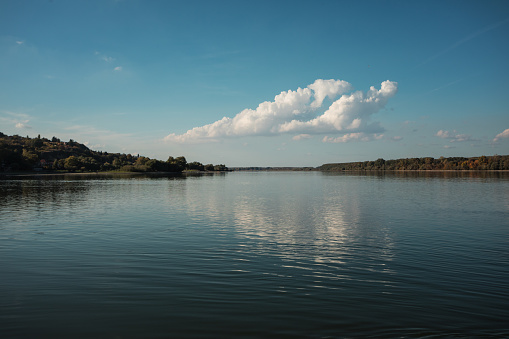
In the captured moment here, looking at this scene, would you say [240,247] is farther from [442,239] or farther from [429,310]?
[442,239]

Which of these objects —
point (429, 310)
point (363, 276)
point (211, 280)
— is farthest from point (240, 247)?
point (429, 310)

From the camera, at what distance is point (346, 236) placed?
2450 centimetres

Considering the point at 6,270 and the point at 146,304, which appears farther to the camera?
the point at 6,270

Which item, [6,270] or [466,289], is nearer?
[466,289]

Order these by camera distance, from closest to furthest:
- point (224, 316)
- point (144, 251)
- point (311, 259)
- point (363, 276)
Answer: point (224, 316) < point (363, 276) < point (311, 259) < point (144, 251)

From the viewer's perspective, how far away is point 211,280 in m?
14.2

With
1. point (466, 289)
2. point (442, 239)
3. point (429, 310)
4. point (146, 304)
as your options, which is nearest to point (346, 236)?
point (442, 239)

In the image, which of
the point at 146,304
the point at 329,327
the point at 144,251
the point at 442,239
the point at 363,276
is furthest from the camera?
the point at 442,239

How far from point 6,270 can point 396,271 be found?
20012 millimetres

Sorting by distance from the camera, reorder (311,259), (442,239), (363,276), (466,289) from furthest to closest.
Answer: (442,239) < (311,259) < (363,276) < (466,289)

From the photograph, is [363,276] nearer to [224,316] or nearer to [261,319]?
[261,319]

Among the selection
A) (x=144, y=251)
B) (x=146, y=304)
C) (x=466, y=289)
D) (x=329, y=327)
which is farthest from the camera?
(x=144, y=251)

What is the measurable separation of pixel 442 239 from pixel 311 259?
12.6 metres

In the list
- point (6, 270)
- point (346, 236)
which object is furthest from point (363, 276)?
point (6, 270)
